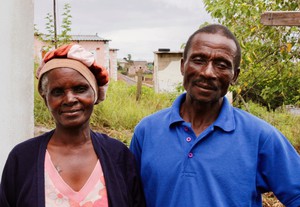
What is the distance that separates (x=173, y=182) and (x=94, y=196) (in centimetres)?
32

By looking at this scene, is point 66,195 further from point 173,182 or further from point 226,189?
point 226,189

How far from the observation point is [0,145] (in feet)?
9.82

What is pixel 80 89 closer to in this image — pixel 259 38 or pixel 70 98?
pixel 70 98

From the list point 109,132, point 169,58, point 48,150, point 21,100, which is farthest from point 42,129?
point 169,58

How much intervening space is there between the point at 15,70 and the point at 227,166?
195cm

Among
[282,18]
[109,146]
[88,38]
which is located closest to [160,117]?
[109,146]

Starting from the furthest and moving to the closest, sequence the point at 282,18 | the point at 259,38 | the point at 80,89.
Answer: the point at 259,38
the point at 282,18
the point at 80,89

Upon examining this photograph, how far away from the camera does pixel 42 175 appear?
1692mm

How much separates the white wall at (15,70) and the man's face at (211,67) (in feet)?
5.48

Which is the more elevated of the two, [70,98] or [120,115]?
[70,98]

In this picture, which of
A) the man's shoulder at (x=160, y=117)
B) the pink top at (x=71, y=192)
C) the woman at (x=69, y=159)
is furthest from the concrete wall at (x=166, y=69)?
the pink top at (x=71, y=192)

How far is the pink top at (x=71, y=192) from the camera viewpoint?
5.46 ft

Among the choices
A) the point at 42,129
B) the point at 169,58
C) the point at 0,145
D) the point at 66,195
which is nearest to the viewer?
the point at 66,195

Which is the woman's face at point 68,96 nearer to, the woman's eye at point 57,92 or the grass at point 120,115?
the woman's eye at point 57,92
